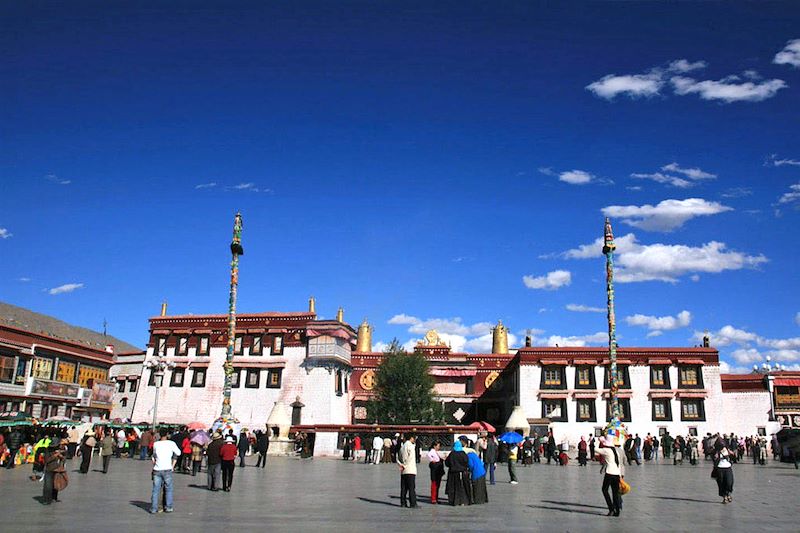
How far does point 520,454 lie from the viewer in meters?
37.3

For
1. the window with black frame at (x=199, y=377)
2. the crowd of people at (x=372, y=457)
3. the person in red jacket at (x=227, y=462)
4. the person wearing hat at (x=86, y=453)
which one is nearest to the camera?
the crowd of people at (x=372, y=457)

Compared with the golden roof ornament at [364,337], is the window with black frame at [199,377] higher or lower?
lower

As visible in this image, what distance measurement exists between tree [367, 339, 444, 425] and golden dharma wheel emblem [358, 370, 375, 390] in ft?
15.2

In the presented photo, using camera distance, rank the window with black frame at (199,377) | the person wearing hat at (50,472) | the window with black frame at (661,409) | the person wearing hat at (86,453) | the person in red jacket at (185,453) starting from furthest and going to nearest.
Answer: the window with black frame at (199,377) < the window with black frame at (661,409) < the person in red jacket at (185,453) < the person wearing hat at (86,453) < the person wearing hat at (50,472)

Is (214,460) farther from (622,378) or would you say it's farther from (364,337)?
(364,337)


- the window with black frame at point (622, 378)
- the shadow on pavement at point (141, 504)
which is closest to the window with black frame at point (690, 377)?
the window with black frame at point (622, 378)

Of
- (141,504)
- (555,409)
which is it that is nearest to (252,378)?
(555,409)

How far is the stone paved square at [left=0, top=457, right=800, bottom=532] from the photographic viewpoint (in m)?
11.8

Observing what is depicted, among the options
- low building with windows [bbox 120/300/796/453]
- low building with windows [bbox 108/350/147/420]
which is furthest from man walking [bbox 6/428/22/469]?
low building with windows [bbox 108/350/147/420]

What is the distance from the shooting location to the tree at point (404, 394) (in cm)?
4931

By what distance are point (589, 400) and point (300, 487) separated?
1364 inches

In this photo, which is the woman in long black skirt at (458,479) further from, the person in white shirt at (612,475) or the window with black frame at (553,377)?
the window with black frame at (553,377)

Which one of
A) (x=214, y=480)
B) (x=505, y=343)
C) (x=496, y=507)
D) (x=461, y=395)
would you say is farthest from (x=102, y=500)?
(x=505, y=343)

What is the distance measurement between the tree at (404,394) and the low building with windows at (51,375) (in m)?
19.8
